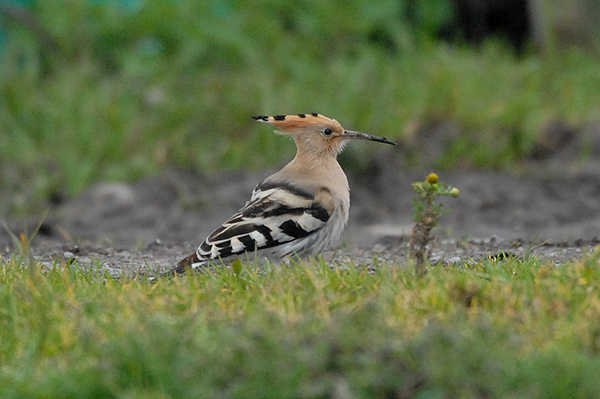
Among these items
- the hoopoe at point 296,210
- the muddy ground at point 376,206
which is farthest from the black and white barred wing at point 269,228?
the muddy ground at point 376,206

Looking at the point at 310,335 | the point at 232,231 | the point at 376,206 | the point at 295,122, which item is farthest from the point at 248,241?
the point at 376,206

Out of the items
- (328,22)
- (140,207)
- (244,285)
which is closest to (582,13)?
(328,22)

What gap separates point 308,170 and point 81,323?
6.58 ft

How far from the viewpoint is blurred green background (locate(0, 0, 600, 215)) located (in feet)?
25.6

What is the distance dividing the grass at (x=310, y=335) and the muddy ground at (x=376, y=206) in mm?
2326

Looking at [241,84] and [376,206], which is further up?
[241,84]

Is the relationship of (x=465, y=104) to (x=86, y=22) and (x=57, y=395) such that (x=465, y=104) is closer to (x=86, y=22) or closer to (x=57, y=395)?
(x=86, y=22)

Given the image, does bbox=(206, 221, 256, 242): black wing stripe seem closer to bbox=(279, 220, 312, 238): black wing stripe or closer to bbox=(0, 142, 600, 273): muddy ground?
bbox=(279, 220, 312, 238): black wing stripe

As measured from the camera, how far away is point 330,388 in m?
2.74

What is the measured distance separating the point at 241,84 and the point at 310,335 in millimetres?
5783

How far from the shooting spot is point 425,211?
12.5ft

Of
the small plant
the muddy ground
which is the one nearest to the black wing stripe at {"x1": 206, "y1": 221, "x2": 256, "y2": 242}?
the small plant

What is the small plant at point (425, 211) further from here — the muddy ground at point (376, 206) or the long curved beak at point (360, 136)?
the muddy ground at point (376, 206)

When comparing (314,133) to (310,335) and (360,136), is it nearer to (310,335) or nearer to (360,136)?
(360,136)
